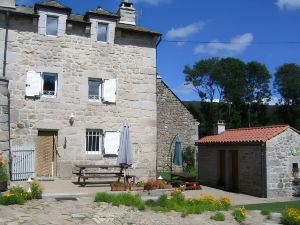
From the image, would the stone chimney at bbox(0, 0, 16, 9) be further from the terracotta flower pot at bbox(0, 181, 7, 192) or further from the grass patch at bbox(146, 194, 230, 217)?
the grass patch at bbox(146, 194, 230, 217)

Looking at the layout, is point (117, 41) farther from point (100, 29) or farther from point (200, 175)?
point (200, 175)

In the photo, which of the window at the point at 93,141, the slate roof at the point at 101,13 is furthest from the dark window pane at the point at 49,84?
the slate roof at the point at 101,13

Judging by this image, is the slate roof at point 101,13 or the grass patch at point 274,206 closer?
the grass patch at point 274,206

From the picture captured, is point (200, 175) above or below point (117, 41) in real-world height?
below

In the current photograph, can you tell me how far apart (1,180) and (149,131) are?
8.61m

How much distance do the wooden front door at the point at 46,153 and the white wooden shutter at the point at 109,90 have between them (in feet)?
9.26

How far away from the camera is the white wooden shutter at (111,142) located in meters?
18.2

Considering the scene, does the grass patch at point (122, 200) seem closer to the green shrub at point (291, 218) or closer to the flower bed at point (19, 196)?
the flower bed at point (19, 196)

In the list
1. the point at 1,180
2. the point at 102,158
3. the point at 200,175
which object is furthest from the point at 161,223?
the point at 200,175

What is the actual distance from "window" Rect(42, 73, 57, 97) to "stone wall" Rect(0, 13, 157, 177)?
27 cm

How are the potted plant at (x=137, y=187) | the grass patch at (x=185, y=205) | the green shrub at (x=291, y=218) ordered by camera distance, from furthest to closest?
the potted plant at (x=137, y=187) < the grass patch at (x=185, y=205) < the green shrub at (x=291, y=218)

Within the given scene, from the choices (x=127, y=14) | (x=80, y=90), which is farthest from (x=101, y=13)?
(x=80, y=90)

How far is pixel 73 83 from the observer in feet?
59.1

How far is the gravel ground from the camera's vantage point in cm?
893
